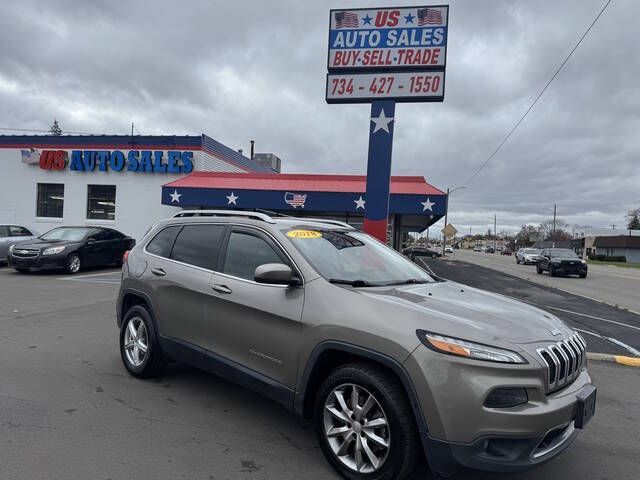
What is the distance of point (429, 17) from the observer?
11.0m

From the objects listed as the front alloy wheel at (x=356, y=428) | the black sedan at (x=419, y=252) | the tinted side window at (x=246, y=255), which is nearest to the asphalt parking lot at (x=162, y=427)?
the front alloy wheel at (x=356, y=428)

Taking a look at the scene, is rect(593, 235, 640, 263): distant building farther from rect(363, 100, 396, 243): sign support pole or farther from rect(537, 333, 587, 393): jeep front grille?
rect(537, 333, 587, 393): jeep front grille

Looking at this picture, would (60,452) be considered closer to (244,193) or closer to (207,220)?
(207,220)

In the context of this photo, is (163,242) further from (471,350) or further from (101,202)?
(101,202)

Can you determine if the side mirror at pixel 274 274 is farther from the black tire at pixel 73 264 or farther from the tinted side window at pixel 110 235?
the tinted side window at pixel 110 235

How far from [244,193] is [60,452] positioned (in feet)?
47.3

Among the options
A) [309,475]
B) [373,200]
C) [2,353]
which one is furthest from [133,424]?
[373,200]

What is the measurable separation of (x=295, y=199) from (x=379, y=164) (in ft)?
19.4

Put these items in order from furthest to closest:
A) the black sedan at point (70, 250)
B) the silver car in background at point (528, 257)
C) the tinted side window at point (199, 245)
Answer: the silver car in background at point (528, 257)
the black sedan at point (70, 250)
the tinted side window at point (199, 245)

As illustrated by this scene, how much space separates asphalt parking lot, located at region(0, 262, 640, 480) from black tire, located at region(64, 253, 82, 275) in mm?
8686

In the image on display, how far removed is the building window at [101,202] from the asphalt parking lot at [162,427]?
55.4 ft

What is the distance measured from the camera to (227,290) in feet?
12.8

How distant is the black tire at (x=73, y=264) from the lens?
13906 millimetres

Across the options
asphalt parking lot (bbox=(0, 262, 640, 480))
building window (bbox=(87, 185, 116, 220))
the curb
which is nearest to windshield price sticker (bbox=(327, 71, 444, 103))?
the curb
